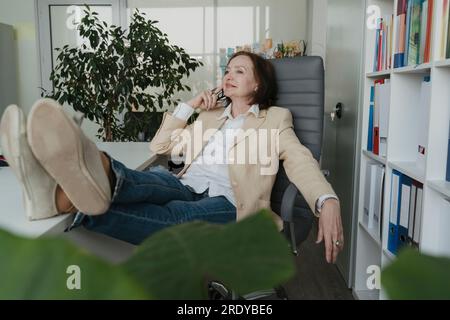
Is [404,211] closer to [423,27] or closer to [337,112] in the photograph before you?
[423,27]

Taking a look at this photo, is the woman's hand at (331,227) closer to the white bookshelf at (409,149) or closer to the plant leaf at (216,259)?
the white bookshelf at (409,149)

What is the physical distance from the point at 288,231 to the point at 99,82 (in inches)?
72.7

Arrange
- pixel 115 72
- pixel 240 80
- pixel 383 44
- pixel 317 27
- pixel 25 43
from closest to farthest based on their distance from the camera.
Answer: pixel 383 44 < pixel 240 80 < pixel 115 72 < pixel 317 27 < pixel 25 43

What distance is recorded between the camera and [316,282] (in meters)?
2.43

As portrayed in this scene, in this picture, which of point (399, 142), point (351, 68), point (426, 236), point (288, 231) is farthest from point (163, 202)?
point (351, 68)

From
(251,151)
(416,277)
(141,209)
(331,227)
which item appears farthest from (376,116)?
(416,277)

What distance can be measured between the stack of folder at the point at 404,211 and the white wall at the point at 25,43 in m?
4.14

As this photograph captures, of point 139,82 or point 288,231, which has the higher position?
point 139,82

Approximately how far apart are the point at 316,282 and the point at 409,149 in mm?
928

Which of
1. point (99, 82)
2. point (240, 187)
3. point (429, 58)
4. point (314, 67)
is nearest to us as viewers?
point (429, 58)

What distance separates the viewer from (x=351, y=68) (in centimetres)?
230

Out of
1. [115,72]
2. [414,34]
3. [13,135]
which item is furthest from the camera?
[115,72]

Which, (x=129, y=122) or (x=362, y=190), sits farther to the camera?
(x=129, y=122)
